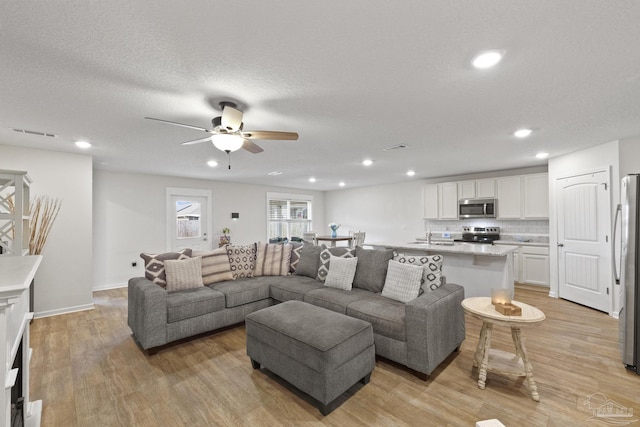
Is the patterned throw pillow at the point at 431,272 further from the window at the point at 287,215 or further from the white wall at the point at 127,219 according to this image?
the window at the point at 287,215

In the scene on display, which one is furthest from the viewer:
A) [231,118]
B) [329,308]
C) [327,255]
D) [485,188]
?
[485,188]

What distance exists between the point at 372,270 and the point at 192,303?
205 centimetres

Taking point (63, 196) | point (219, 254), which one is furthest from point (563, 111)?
point (63, 196)

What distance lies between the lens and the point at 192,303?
119 inches

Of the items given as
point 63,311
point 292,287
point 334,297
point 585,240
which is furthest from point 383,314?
point 63,311

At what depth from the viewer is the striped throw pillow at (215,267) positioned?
11.9ft

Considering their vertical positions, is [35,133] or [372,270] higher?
[35,133]

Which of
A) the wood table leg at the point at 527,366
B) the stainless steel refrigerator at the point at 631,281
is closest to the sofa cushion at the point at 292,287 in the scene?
Answer: the wood table leg at the point at 527,366

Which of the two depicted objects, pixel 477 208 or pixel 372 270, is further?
pixel 477 208

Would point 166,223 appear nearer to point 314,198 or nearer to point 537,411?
point 314,198

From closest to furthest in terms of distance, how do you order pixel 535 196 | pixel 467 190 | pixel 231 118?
1. pixel 231 118
2. pixel 535 196
3. pixel 467 190

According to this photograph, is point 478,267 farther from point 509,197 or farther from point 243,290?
point 243,290

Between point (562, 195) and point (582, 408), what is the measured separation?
146 inches

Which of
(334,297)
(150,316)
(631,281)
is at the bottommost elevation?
(150,316)
